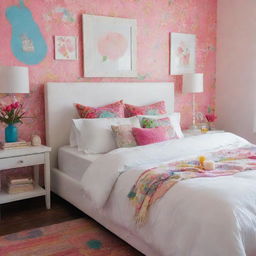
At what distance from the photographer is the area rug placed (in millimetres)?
2428

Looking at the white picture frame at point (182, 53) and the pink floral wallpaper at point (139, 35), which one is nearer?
the pink floral wallpaper at point (139, 35)

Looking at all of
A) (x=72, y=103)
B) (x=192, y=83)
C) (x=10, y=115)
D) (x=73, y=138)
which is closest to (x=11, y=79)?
(x=10, y=115)

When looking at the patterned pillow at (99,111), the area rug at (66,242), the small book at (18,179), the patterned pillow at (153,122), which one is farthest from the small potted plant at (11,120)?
the patterned pillow at (153,122)

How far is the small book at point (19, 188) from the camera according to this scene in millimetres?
3045

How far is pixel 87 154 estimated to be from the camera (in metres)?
3.13

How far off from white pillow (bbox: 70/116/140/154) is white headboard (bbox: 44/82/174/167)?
0.19 meters

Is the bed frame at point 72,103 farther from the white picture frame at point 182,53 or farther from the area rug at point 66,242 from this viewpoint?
the white picture frame at point 182,53

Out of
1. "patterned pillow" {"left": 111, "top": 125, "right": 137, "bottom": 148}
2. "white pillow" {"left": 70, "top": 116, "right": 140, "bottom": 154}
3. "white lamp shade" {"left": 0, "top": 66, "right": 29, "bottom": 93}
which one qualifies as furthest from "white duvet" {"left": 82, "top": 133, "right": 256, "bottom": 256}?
"white lamp shade" {"left": 0, "top": 66, "right": 29, "bottom": 93}

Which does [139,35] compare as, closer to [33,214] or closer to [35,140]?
[35,140]

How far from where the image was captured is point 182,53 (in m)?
4.46

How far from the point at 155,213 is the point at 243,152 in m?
1.21

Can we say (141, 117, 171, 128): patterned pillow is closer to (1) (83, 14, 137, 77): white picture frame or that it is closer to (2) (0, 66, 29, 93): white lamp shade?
(1) (83, 14, 137, 77): white picture frame

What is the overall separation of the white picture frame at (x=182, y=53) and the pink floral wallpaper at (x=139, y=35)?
0.23ft

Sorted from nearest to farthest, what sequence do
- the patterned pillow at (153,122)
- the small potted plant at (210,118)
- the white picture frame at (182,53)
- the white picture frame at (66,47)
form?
the patterned pillow at (153,122)
the white picture frame at (66,47)
the white picture frame at (182,53)
the small potted plant at (210,118)
